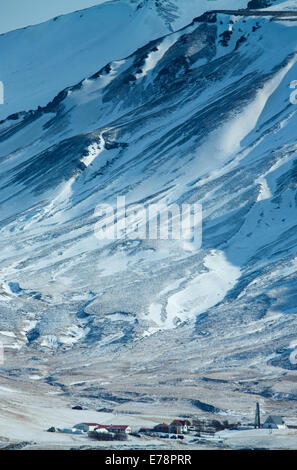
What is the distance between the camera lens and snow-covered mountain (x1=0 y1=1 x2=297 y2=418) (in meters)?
113

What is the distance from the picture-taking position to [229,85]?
19788 centimetres

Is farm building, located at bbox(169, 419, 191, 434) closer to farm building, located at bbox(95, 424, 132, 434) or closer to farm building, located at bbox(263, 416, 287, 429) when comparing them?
farm building, located at bbox(95, 424, 132, 434)

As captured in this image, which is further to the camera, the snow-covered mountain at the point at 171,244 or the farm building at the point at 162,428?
the snow-covered mountain at the point at 171,244

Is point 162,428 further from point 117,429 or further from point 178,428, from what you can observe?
point 117,429

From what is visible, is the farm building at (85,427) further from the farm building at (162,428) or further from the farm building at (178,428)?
the farm building at (178,428)

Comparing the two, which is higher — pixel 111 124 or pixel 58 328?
pixel 111 124

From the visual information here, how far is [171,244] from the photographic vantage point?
14650 centimetres

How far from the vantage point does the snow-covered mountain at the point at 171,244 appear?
11344 cm

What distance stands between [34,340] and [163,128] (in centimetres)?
8507

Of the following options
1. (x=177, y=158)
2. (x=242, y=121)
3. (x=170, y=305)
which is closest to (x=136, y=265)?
(x=170, y=305)

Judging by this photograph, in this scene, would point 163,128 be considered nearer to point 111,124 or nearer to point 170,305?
point 111,124

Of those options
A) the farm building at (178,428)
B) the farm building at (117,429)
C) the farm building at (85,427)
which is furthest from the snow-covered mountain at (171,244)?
the farm building at (117,429)

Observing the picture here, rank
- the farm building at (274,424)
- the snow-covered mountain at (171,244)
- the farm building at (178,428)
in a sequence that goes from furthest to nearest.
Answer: the snow-covered mountain at (171,244) < the farm building at (274,424) < the farm building at (178,428)

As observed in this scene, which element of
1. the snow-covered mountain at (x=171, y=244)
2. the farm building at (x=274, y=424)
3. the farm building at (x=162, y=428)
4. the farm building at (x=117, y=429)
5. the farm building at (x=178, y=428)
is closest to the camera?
the farm building at (x=117, y=429)
